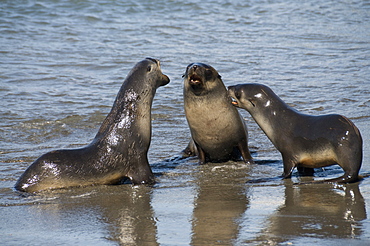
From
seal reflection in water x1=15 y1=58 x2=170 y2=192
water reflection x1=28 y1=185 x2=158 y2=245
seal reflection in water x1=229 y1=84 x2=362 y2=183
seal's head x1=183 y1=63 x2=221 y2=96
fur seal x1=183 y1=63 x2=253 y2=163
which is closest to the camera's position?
water reflection x1=28 y1=185 x2=158 y2=245

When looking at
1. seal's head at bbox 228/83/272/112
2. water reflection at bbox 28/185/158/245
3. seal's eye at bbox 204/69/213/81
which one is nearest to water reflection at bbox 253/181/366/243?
water reflection at bbox 28/185/158/245

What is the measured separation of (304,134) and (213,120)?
1.52 meters

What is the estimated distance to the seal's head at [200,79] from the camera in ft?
25.3

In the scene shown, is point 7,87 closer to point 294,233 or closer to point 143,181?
point 143,181

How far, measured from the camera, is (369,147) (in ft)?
25.9

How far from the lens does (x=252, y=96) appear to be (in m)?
7.40

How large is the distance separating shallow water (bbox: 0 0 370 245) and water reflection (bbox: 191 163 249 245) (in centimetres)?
2

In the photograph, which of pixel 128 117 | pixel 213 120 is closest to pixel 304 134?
pixel 213 120

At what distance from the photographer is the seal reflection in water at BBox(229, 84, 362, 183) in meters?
6.35

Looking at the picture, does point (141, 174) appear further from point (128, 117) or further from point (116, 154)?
point (128, 117)

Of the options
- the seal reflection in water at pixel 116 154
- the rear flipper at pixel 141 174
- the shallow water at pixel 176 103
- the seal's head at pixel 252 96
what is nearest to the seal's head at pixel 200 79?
the seal reflection in water at pixel 116 154

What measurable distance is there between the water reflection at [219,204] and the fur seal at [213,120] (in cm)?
33

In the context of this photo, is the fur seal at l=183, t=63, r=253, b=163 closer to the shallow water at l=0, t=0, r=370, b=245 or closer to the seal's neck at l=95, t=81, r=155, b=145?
the shallow water at l=0, t=0, r=370, b=245

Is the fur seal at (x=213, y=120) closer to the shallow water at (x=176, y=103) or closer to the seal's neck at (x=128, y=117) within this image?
the shallow water at (x=176, y=103)
